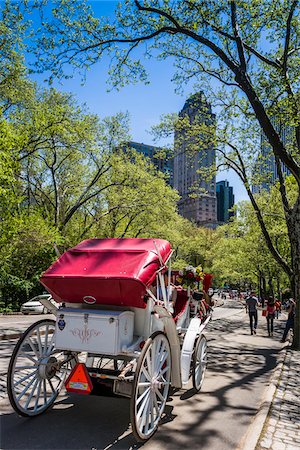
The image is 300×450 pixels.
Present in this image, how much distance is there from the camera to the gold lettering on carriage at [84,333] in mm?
5121

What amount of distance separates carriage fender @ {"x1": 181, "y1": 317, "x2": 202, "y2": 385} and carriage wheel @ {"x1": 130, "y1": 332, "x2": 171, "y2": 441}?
2.32 feet

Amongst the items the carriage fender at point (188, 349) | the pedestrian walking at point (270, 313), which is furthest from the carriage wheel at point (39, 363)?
the pedestrian walking at point (270, 313)

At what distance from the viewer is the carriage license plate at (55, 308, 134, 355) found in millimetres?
5035

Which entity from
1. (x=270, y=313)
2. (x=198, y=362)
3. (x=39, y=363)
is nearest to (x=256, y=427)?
(x=198, y=362)

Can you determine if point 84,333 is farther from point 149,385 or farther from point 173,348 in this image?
point 173,348

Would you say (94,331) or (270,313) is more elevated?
(94,331)

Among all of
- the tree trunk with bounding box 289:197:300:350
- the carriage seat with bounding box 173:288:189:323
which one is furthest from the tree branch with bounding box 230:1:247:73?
the carriage seat with bounding box 173:288:189:323

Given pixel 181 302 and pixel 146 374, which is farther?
pixel 181 302

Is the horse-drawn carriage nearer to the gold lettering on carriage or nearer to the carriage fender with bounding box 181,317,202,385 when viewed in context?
the gold lettering on carriage

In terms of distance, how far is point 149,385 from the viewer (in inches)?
194

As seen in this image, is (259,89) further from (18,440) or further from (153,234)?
(153,234)

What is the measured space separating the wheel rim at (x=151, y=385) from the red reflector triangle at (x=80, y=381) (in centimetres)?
68

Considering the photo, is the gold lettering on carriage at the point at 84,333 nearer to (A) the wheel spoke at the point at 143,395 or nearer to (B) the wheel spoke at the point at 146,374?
(B) the wheel spoke at the point at 146,374

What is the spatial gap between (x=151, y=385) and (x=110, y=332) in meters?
0.86
